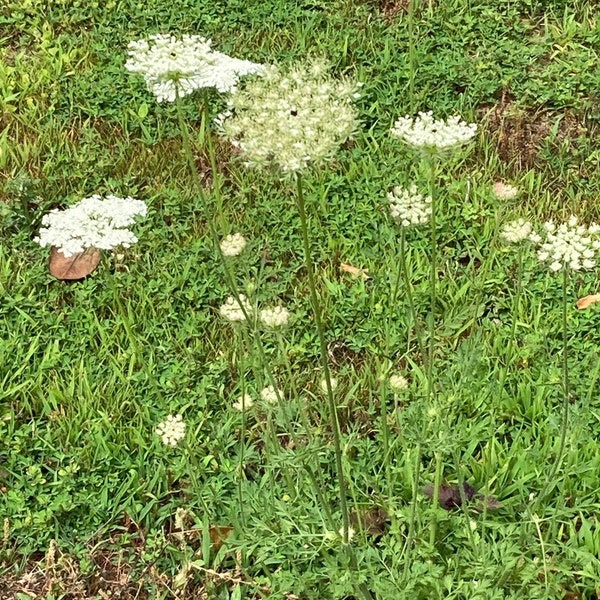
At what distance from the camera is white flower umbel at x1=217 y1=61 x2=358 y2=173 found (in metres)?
1.63

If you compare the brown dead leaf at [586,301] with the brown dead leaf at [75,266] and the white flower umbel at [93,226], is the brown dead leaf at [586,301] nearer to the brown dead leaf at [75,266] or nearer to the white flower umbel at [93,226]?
the white flower umbel at [93,226]

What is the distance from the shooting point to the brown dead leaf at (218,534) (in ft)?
8.85

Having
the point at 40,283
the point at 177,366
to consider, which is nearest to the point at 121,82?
the point at 40,283

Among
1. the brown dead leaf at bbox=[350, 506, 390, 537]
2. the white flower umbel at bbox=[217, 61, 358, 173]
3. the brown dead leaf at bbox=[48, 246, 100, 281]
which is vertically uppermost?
the white flower umbel at bbox=[217, 61, 358, 173]

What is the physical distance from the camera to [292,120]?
166cm

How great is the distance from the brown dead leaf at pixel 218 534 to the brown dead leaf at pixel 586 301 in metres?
1.63

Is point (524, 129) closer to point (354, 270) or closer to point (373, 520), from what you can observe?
point (354, 270)

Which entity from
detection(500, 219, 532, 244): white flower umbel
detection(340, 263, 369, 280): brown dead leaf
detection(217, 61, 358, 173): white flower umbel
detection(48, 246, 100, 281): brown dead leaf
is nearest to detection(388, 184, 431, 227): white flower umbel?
detection(500, 219, 532, 244): white flower umbel

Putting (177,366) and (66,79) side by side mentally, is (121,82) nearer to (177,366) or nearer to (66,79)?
(66,79)

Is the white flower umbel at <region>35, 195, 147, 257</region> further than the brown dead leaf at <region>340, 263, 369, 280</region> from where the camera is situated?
No

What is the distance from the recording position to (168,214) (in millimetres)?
3793

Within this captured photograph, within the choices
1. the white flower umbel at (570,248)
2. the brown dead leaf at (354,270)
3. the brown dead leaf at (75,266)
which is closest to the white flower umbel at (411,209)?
the white flower umbel at (570,248)

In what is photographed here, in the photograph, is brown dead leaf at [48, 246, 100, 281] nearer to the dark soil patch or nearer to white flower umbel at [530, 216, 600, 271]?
the dark soil patch

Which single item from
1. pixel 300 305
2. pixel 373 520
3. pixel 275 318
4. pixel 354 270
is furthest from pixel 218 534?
pixel 354 270
